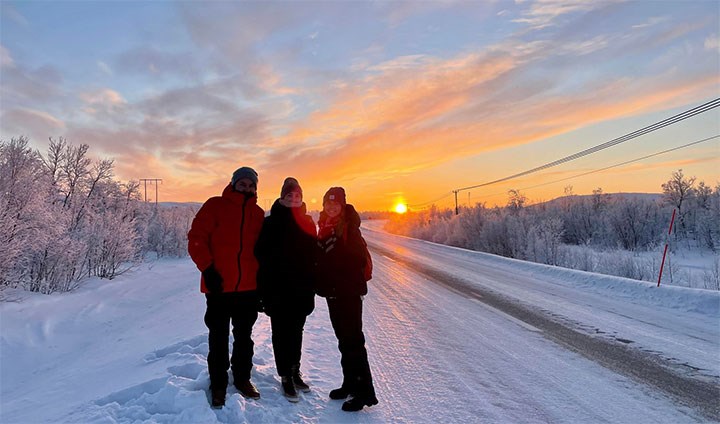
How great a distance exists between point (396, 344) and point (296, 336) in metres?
2.28

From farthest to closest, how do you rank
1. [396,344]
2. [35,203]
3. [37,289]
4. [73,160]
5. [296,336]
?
[73,160], [37,289], [35,203], [396,344], [296,336]

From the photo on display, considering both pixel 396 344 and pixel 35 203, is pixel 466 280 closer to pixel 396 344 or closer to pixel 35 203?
pixel 396 344

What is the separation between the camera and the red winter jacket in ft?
10.9

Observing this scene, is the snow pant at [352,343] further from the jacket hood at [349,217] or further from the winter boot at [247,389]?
the winter boot at [247,389]

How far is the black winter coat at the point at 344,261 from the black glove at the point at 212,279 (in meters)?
0.94

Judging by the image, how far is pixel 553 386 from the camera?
162 inches

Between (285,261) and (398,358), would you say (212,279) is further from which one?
(398,358)

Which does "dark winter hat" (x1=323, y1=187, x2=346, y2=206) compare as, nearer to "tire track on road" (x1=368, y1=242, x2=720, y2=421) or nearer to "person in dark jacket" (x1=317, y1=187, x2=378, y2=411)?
"person in dark jacket" (x1=317, y1=187, x2=378, y2=411)

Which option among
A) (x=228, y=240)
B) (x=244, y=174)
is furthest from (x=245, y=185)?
(x=228, y=240)

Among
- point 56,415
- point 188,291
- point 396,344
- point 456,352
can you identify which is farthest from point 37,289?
point 456,352

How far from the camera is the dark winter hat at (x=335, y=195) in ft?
12.2

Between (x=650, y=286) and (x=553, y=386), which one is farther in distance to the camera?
(x=650, y=286)

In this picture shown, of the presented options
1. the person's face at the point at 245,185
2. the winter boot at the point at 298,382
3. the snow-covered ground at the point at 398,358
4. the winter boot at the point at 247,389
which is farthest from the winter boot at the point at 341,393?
the person's face at the point at 245,185

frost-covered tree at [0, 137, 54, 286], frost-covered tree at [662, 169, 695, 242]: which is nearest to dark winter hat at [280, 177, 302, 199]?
frost-covered tree at [0, 137, 54, 286]
